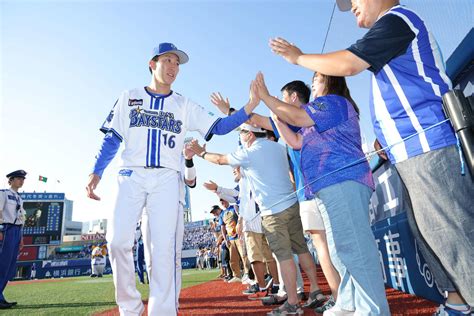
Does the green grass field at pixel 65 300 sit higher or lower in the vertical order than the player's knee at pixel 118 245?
lower

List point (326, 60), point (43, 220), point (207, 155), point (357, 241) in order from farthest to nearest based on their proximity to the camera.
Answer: point (43, 220) < point (207, 155) < point (357, 241) < point (326, 60)

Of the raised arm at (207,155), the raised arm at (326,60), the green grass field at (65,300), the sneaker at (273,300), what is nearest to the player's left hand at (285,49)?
the raised arm at (326,60)

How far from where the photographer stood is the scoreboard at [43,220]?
3288 cm

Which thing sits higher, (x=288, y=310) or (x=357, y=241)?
(x=357, y=241)

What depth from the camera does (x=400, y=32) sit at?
4.71ft

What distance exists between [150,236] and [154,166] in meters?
0.58

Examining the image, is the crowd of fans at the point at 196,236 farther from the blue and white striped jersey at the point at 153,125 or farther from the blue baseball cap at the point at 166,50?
the blue baseball cap at the point at 166,50

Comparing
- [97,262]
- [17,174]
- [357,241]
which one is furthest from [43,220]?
[357,241]

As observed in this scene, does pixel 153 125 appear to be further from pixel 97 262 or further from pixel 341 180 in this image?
pixel 97 262

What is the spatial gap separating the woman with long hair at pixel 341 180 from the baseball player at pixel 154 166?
772 millimetres

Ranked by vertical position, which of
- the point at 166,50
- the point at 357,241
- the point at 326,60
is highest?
the point at 166,50

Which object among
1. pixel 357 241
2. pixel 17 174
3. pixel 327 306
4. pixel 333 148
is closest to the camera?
pixel 357 241

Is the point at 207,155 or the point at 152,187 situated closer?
the point at 152,187

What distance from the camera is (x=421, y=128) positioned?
142 centimetres
